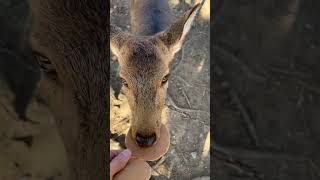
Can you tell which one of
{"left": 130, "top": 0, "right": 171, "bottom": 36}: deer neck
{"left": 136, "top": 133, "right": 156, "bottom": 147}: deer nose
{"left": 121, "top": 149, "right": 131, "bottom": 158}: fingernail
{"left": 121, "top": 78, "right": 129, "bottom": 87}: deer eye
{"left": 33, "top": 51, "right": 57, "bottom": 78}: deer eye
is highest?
{"left": 130, "top": 0, "right": 171, "bottom": 36}: deer neck

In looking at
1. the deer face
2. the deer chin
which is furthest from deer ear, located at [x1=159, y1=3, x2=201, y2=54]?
the deer chin

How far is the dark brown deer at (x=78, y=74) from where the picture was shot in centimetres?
66

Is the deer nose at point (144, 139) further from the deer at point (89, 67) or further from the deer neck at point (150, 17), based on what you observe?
the deer neck at point (150, 17)

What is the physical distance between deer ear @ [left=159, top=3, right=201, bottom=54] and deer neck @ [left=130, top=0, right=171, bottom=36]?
15mm

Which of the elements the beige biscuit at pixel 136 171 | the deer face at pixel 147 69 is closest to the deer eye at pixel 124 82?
the deer face at pixel 147 69

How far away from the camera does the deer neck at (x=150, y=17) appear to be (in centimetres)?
68

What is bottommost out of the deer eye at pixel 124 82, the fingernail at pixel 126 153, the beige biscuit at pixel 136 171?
the beige biscuit at pixel 136 171

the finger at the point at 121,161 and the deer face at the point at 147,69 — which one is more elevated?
the deer face at the point at 147,69

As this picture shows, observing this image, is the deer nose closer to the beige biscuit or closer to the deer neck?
the beige biscuit

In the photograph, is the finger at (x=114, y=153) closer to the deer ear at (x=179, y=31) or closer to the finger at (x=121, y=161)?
the finger at (x=121, y=161)

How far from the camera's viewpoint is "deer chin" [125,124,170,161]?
0.66 meters
